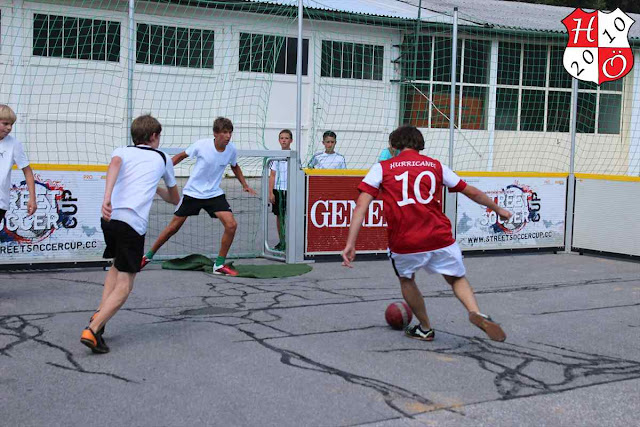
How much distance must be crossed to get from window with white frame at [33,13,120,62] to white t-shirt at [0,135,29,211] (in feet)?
21.2

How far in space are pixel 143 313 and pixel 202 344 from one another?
132cm

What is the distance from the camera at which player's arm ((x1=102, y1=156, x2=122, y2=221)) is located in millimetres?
5605

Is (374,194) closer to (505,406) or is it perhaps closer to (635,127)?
(505,406)

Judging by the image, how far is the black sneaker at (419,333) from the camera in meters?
6.17

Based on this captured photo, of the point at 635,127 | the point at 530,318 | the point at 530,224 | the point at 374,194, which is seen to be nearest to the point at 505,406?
the point at 374,194

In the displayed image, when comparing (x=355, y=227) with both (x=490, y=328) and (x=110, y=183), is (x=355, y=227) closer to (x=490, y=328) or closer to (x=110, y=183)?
(x=490, y=328)

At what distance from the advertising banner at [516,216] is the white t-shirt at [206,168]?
346 cm

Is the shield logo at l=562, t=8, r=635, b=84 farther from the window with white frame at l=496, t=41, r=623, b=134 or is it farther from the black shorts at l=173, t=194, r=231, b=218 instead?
the black shorts at l=173, t=194, r=231, b=218

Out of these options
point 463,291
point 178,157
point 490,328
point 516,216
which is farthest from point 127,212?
point 516,216

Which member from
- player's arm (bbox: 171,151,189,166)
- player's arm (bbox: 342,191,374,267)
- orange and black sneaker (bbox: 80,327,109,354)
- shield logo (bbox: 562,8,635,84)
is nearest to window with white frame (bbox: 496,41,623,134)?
shield logo (bbox: 562,8,635,84)

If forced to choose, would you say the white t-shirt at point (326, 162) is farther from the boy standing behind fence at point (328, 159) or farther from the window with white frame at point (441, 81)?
the window with white frame at point (441, 81)

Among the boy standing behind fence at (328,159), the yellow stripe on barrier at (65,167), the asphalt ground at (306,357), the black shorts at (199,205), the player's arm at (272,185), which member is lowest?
the asphalt ground at (306,357)

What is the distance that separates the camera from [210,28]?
54.2ft

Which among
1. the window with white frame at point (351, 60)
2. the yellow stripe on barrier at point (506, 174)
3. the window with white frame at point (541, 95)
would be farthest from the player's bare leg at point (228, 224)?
the window with white frame at point (541, 95)
